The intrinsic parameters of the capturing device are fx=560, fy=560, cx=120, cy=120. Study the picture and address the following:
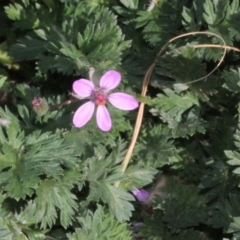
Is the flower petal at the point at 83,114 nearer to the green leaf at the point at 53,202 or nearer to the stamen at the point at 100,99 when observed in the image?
the stamen at the point at 100,99

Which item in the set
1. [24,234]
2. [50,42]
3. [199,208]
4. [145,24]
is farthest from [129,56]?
[24,234]

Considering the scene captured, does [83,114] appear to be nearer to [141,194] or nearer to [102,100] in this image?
[102,100]

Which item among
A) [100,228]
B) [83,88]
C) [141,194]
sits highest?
[83,88]

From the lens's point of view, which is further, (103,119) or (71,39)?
(71,39)

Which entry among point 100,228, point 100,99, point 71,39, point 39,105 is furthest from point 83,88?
point 100,228

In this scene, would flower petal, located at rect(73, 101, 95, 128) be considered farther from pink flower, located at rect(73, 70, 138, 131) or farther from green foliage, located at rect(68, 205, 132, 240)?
green foliage, located at rect(68, 205, 132, 240)

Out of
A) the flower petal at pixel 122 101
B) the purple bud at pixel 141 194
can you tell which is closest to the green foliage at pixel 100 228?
the purple bud at pixel 141 194

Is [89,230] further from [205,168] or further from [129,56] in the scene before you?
[129,56]

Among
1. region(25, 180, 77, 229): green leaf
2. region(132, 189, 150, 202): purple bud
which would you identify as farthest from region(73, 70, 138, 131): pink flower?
region(132, 189, 150, 202): purple bud
